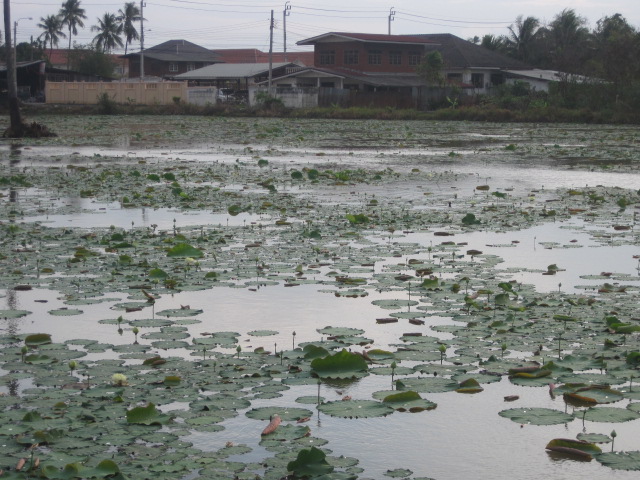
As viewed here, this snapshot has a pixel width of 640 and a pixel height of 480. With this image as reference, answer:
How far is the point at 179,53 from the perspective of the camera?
8388 cm

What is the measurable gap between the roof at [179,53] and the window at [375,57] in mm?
23784

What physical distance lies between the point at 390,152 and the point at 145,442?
1961 centimetres

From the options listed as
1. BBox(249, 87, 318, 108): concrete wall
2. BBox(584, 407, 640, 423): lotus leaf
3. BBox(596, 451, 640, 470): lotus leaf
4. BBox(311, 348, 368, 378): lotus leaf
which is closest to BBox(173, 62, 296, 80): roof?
BBox(249, 87, 318, 108): concrete wall

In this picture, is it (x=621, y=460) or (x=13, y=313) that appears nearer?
(x=621, y=460)

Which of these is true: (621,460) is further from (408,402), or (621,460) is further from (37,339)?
(37,339)

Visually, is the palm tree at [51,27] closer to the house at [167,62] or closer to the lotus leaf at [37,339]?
the house at [167,62]

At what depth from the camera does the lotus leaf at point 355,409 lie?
12.7ft

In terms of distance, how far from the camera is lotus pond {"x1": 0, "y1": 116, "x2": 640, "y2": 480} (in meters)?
3.48

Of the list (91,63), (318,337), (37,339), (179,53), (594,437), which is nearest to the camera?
(594,437)

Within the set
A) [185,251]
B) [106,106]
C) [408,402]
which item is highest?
[106,106]

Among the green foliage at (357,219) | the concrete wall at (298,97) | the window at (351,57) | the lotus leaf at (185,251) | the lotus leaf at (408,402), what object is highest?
the window at (351,57)

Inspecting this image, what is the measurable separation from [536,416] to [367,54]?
60067 millimetres

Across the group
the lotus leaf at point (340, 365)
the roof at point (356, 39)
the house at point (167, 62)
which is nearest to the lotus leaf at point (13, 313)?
the lotus leaf at point (340, 365)

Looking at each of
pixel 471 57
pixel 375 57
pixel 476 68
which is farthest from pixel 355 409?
pixel 471 57
